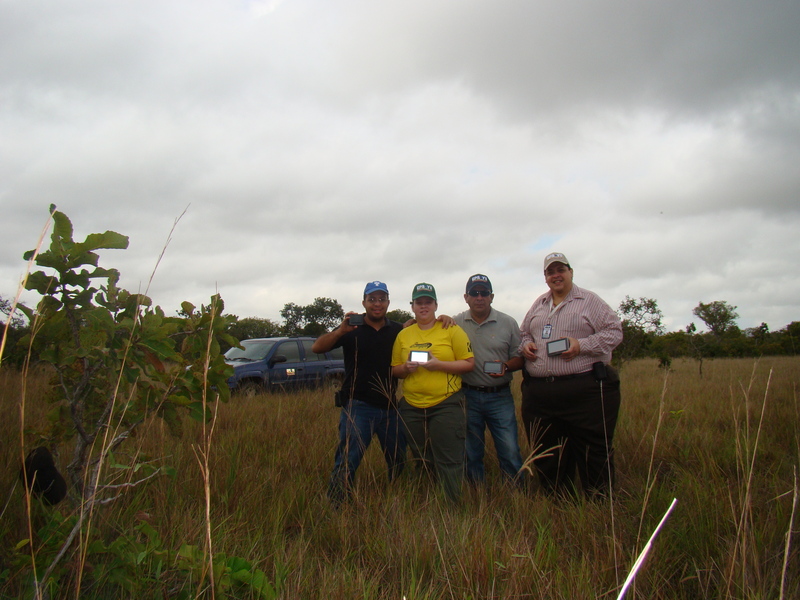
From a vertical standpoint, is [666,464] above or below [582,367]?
below

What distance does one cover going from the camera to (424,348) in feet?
13.1

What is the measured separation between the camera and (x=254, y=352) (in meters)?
11.1

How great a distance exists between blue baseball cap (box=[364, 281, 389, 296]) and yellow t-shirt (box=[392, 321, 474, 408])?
1.25 ft

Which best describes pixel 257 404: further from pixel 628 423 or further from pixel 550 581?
pixel 550 581

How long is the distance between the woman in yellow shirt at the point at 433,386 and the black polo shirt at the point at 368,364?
110 millimetres

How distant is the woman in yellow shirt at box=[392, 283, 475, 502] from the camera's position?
383 centimetres

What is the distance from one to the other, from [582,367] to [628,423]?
2587mm

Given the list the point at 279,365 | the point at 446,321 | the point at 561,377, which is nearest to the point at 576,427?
the point at 561,377

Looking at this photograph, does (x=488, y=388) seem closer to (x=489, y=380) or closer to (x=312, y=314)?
(x=489, y=380)

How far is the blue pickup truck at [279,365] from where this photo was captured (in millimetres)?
10266

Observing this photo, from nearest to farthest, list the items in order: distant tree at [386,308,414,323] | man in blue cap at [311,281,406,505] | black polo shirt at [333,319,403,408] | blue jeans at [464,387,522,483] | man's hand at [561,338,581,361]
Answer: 1. man's hand at [561,338,581,361]
2. man in blue cap at [311,281,406,505]
3. black polo shirt at [333,319,403,408]
4. blue jeans at [464,387,522,483]
5. distant tree at [386,308,414,323]

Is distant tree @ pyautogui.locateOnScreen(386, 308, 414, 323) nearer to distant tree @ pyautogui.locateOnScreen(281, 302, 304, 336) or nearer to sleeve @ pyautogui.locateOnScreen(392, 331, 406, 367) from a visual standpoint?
distant tree @ pyautogui.locateOnScreen(281, 302, 304, 336)

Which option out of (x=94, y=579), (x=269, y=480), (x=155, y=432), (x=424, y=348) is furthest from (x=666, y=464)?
(x=155, y=432)

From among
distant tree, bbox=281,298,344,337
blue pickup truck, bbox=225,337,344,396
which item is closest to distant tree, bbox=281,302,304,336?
distant tree, bbox=281,298,344,337
